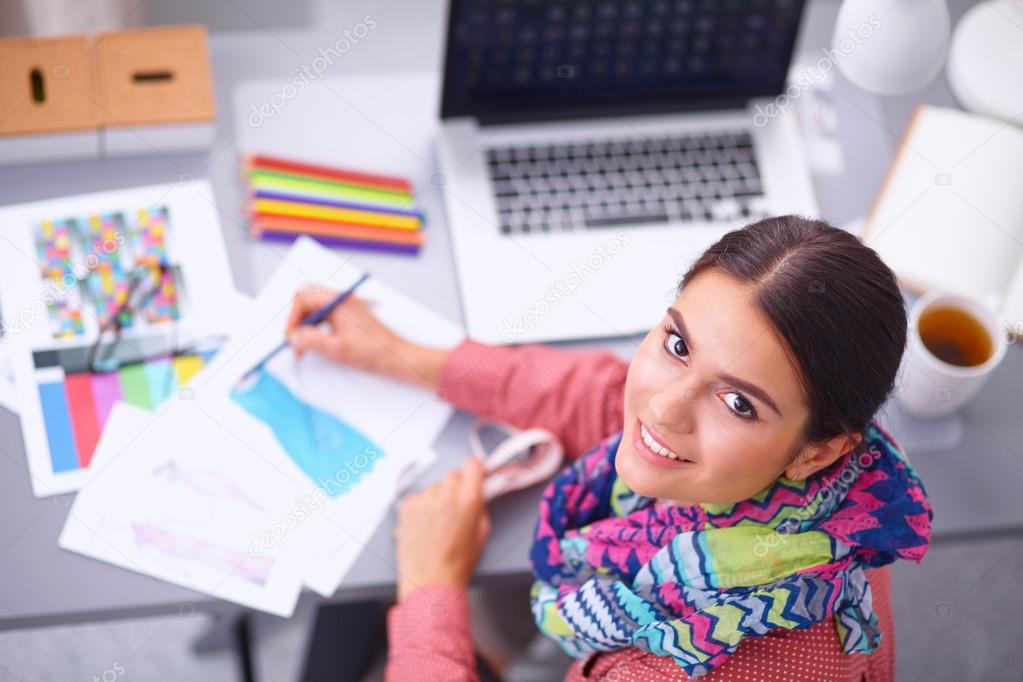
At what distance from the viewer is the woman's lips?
977 mm

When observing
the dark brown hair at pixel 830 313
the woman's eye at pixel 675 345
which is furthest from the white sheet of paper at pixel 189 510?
the dark brown hair at pixel 830 313

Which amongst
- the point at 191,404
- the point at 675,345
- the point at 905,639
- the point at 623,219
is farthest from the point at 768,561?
the point at 905,639

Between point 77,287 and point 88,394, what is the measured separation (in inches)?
5.2

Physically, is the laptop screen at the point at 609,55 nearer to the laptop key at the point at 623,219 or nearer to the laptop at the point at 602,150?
the laptop at the point at 602,150

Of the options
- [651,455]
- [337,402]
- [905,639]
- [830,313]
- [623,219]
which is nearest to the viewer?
[830,313]

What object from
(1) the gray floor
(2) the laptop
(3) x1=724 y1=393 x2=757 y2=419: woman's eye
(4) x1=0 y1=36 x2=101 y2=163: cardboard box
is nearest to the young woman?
(3) x1=724 y1=393 x2=757 y2=419: woman's eye

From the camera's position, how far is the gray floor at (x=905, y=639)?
169 cm

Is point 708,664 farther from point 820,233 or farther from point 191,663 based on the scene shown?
point 191,663

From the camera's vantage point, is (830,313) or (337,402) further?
(337,402)

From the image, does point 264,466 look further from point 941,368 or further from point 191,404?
point 941,368

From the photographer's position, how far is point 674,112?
1.41 meters

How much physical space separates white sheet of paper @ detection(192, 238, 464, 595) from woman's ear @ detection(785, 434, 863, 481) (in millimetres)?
416

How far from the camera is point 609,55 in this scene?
4.37 feet

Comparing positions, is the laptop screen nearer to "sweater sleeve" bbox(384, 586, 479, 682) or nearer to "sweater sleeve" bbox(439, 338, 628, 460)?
"sweater sleeve" bbox(439, 338, 628, 460)
